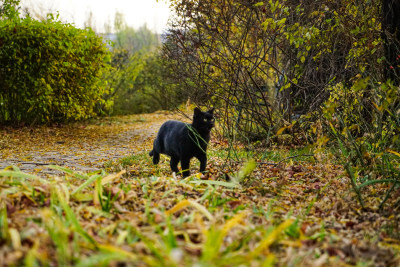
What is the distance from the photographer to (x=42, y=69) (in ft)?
32.6

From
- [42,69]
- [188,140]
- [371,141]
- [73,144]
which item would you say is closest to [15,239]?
[188,140]

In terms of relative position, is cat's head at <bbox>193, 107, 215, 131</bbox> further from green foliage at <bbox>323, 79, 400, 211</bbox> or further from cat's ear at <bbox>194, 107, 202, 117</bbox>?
green foliage at <bbox>323, 79, 400, 211</bbox>

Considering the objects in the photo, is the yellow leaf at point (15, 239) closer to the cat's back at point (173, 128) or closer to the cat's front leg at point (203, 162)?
the cat's front leg at point (203, 162)

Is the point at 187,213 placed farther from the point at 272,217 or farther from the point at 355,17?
the point at 355,17

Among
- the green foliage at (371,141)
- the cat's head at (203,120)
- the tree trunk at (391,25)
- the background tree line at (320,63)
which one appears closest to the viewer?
the green foliage at (371,141)

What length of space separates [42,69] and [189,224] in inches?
377

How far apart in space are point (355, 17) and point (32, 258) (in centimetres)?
489

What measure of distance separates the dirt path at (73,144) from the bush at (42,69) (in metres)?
0.67

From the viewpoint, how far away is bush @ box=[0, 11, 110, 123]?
9.79 m

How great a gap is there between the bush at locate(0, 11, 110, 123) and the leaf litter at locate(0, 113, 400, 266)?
8162 mm

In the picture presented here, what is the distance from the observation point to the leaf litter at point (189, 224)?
54.1 inches

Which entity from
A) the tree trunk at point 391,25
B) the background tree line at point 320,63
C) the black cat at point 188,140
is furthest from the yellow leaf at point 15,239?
the tree trunk at point 391,25

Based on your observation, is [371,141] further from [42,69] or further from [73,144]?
[42,69]

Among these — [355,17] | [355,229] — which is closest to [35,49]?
[355,17]
